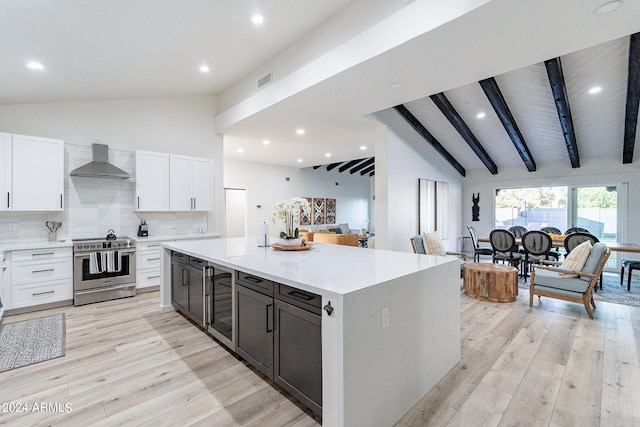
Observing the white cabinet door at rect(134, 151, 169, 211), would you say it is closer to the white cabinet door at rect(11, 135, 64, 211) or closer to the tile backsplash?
the tile backsplash

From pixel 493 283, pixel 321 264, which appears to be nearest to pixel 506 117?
pixel 493 283

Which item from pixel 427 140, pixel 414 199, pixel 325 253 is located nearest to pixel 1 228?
pixel 325 253

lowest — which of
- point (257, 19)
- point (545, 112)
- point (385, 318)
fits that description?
point (385, 318)

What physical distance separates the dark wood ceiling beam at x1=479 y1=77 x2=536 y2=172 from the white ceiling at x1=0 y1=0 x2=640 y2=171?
7.5 inches

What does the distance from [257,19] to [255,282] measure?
2.94 meters

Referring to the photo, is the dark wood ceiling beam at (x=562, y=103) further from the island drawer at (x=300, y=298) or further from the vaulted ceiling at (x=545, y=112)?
the island drawer at (x=300, y=298)

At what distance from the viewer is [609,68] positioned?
14.7 ft

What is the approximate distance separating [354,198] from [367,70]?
1083cm

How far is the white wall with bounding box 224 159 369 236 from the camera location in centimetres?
1004

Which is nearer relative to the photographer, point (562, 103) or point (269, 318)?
point (269, 318)

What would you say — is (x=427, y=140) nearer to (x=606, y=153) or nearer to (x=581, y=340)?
(x=606, y=153)

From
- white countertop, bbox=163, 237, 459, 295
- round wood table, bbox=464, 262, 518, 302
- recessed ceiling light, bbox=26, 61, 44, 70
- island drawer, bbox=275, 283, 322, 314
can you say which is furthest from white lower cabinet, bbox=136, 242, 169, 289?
round wood table, bbox=464, 262, 518, 302

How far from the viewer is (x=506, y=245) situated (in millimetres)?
6141

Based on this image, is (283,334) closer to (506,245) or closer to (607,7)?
(607,7)
